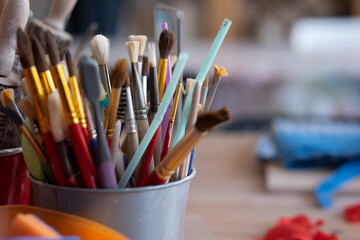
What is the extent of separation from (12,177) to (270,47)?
4.50ft

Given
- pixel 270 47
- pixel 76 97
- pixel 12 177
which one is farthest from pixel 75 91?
pixel 270 47

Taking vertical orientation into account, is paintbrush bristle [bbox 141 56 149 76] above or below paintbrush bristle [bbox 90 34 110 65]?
below

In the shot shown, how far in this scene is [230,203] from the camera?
18.2 inches

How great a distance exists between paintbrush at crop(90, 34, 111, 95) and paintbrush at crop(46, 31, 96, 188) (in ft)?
0.10

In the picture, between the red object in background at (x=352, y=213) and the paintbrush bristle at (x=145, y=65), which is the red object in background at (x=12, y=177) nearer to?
the paintbrush bristle at (x=145, y=65)

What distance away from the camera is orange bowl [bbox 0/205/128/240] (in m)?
0.21

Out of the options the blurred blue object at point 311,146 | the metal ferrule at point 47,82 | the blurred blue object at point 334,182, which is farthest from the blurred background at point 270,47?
the metal ferrule at point 47,82

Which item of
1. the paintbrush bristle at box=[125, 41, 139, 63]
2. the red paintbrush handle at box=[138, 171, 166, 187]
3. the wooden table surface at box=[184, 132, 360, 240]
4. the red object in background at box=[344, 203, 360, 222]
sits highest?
the paintbrush bristle at box=[125, 41, 139, 63]

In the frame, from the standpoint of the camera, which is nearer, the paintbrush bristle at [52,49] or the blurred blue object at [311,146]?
the paintbrush bristle at [52,49]

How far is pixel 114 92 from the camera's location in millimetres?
215

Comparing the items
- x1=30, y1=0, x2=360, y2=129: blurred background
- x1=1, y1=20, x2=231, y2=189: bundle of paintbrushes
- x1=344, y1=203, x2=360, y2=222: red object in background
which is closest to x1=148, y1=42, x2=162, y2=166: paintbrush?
x1=1, y1=20, x2=231, y2=189: bundle of paintbrushes

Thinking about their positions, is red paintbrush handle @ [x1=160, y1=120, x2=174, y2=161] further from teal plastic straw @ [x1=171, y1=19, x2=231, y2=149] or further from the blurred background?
the blurred background

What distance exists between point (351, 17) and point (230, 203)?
4.49ft

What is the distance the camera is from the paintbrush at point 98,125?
0.19 metres
